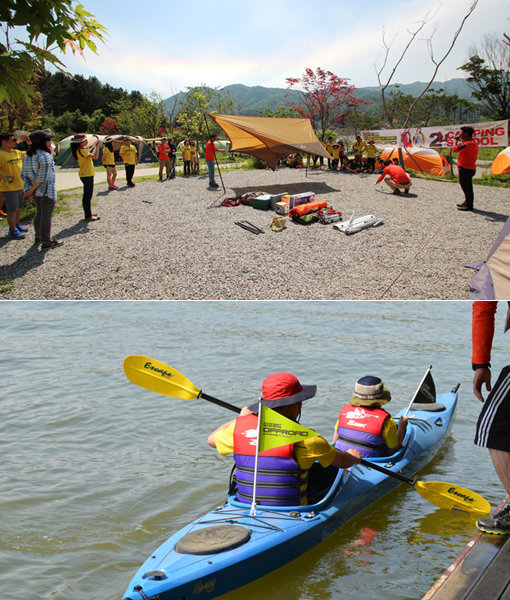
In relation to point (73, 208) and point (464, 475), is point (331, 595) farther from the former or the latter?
point (73, 208)

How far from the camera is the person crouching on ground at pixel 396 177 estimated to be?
26.5 ft

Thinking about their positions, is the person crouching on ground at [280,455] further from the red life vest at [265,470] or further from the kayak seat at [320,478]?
the kayak seat at [320,478]

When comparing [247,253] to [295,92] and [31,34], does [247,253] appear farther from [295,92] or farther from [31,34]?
[31,34]

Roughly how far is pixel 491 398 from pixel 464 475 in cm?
278

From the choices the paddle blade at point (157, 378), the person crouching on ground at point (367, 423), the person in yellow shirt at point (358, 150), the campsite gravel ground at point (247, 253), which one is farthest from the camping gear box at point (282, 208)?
the paddle blade at point (157, 378)

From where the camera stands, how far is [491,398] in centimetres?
224

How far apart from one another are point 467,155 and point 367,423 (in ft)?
11.8

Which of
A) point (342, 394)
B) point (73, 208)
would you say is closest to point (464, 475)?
point (342, 394)

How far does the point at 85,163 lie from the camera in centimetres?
660

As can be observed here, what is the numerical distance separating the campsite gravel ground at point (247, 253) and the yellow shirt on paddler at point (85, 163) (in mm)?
477

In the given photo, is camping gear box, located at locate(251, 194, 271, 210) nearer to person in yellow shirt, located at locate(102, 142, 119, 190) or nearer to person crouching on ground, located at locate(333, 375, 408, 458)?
person in yellow shirt, located at locate(102, 142, 119, 190)

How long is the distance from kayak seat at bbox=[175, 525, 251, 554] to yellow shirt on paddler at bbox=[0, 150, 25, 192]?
4.85 meters

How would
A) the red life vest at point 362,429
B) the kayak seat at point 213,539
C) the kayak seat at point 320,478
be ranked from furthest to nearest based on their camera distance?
the red life vest at point 362,429 < the kayak seat at point 320,478 < the kayak seat at point 213,539

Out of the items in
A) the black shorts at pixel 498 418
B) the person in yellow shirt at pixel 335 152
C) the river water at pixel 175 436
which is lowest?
the river water at pixel 175 436
